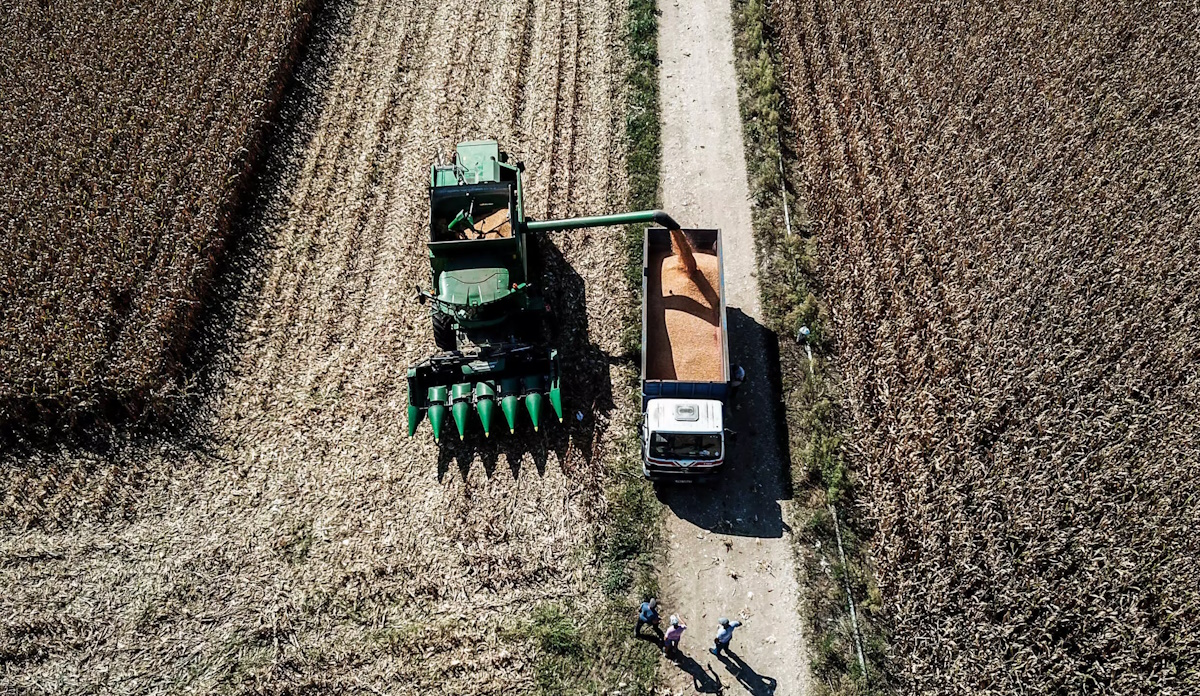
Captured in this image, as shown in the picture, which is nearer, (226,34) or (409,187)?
(409,187)

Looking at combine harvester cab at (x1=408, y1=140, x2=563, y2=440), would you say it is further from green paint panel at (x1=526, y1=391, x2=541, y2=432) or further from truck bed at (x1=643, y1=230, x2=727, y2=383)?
truck bed at (x1=643, y1=230, x2=727, y2=383)

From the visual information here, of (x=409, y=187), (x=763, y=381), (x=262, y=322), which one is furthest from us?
(x=409, y=187)

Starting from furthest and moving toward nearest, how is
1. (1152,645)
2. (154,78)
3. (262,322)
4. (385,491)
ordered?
(154,78), (262,322), (385,491), (1152,645)

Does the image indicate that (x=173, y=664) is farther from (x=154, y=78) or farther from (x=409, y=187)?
(x=154, y=78)

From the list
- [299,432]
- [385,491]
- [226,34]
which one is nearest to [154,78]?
[226,34]

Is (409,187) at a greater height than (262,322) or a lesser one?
greater

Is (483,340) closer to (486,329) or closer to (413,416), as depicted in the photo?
(486,329)
